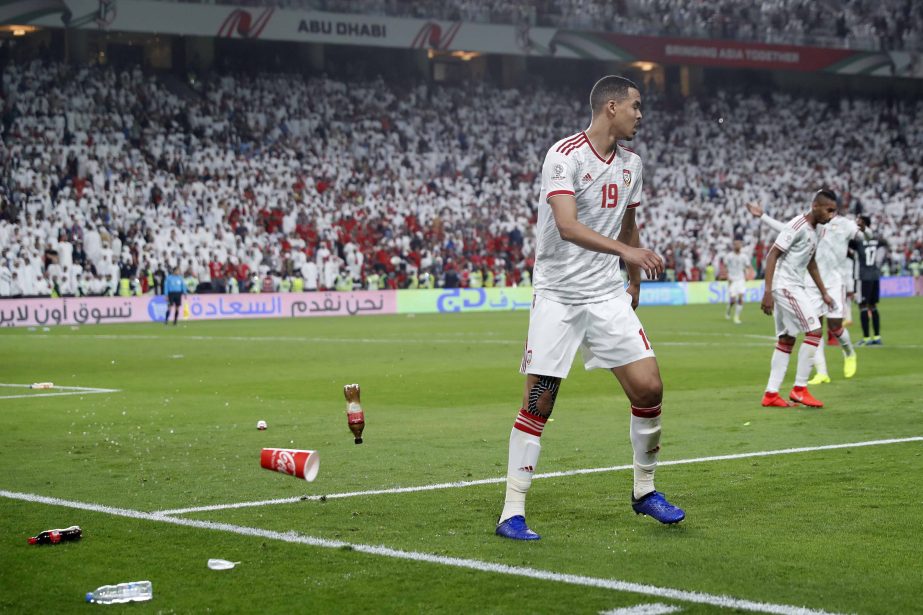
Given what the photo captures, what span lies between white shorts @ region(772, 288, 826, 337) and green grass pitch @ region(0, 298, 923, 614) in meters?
0.93

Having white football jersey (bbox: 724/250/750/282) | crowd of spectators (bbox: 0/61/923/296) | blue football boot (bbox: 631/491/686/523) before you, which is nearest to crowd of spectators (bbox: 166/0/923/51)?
crowd of spectators (bbox: 0/61/923/296)

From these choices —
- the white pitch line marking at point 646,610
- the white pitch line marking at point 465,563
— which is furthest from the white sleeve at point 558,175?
the white pitch line marking at point 646,610

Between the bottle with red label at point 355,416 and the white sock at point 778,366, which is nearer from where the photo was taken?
the bottle with red label at point 355,416

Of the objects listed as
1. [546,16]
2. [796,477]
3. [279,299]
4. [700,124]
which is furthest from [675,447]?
[700,124]

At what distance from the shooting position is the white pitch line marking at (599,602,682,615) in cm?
532

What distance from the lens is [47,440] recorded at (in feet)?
38.9

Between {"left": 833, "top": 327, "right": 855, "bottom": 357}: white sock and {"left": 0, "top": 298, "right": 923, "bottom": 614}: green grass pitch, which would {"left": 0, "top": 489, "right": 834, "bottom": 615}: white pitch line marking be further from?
{"left": 833, "top": 327, "right": 855, "bottom": 357}: white sock

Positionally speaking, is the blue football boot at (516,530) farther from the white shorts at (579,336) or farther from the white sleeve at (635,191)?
the white sleeve at (635,191)

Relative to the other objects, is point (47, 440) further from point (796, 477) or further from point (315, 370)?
point (315, 370)

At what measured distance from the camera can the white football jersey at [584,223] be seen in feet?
24.4

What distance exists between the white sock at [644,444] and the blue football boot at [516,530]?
2.62 feet

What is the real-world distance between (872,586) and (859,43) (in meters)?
61.9

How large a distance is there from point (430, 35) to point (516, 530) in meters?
47.1

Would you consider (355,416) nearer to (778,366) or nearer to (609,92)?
(609,92)
